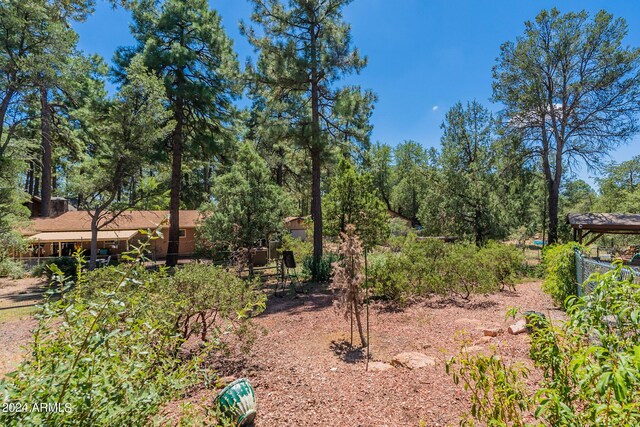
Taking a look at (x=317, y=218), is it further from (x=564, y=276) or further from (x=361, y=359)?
(x=564, y=276)

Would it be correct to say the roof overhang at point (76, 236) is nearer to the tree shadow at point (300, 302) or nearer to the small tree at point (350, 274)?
the tree shadow at point (300, 302)

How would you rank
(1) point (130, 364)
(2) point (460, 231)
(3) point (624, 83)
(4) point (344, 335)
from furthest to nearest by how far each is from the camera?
1. (2) point (460, 231)
2. (3) point (624, 83)
3. (4) point (344, 335)
4. (1) point (130, 364)

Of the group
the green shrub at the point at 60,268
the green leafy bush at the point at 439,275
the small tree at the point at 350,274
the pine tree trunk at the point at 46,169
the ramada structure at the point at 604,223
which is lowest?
the green shrub at the point at 60,268

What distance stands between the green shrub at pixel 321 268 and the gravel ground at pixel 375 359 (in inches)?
161

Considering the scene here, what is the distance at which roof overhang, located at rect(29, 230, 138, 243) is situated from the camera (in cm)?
1900

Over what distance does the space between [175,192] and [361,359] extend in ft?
43.9

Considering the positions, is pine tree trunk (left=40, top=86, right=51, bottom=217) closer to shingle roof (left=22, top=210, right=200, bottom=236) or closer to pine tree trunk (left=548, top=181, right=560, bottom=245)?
shingle roof (left=22, top=210, right=200, bottom=236)

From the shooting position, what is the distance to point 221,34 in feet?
50.2

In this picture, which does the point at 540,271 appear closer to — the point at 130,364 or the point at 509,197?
the point at 509,197

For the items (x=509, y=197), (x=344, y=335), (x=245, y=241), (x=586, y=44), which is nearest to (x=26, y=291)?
(x=245, y=241)

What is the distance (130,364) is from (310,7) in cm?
1386

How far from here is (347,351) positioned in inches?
211

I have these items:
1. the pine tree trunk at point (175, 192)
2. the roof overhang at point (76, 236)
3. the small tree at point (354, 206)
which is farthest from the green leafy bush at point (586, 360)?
the roof overhang at point (76, 236)

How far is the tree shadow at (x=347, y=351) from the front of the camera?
197 inches
